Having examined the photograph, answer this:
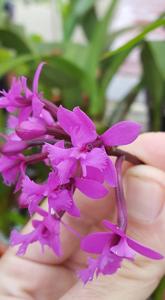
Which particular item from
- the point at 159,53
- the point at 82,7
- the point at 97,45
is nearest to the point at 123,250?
the point at 159,53

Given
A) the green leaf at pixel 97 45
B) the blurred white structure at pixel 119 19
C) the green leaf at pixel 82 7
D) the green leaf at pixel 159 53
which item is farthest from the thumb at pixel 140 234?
the blurred white structure at pixel 119 19

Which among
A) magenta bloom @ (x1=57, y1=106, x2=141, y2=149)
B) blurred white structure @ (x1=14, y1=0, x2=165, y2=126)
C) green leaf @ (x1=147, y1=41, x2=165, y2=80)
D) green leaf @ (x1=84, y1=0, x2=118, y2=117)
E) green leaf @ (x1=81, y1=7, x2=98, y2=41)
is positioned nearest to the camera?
magenta bloom @ (x1=57, y1=106, x2=141, y2=149)

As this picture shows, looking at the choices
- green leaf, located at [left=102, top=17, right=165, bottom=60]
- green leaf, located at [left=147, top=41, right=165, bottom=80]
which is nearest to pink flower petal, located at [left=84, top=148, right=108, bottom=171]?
green leaf, located at [left=102, top=17, right=165, bottom=60]

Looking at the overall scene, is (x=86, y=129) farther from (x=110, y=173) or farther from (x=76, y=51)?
(x=76, y=51)

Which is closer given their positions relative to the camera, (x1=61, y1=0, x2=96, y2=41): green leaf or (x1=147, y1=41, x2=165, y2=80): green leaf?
(x1=147, y1=41, x2=165, y2=80): green leaf

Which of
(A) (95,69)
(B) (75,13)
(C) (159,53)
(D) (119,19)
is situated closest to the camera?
(C) (159,53)

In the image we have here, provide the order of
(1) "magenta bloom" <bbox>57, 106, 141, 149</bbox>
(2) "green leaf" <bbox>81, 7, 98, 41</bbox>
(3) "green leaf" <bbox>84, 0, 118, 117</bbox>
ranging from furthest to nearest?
1. (2) "green leaf" <bbox>81, 7, 98, 41</bbox>
2. (3) "green leaf" <bbox>84, 0, 118, 117</bbox>
3. (1) "magenta bloom" <bbox>57, 106, 141, 149</bbox>

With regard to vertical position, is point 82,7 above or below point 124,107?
above

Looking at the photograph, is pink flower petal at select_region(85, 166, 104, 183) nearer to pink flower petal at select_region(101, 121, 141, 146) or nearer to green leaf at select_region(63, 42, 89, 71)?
pink flower petal at select_region(101, 121, 141, 146)
